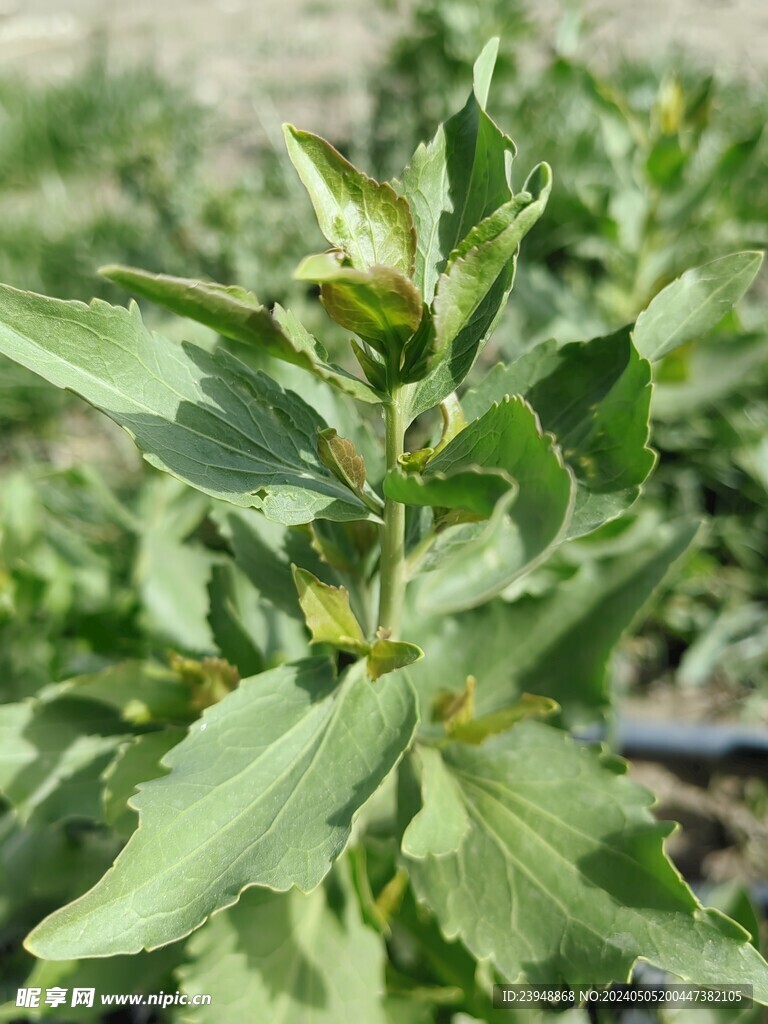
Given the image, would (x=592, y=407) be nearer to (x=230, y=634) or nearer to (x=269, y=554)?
(x=269, y=554)

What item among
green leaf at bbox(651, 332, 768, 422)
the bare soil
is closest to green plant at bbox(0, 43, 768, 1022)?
green leaf at bbox(651, 332, 768, 422)

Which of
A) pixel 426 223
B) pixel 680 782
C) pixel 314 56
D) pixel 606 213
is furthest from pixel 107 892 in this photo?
pixel 314 56

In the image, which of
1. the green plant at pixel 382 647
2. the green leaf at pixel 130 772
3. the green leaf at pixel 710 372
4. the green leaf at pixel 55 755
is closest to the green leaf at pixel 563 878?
the green plant at pixel 382 647

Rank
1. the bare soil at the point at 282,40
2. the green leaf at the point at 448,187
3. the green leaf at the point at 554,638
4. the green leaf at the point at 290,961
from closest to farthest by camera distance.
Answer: the green leaf at the point at 448,187 < the green leaf at the point at 290,961 < the green leaf at the point at 554,638 < the bare soil at the point at 282,40

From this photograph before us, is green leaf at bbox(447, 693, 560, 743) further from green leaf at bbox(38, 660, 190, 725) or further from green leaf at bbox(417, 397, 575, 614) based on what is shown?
green leaf at bbox(38, 660, 190, 725)

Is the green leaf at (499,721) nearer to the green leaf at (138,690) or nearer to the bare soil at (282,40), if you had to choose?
the green leaf at (138,690)

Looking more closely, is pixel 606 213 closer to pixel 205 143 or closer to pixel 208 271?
pixel 208 271
